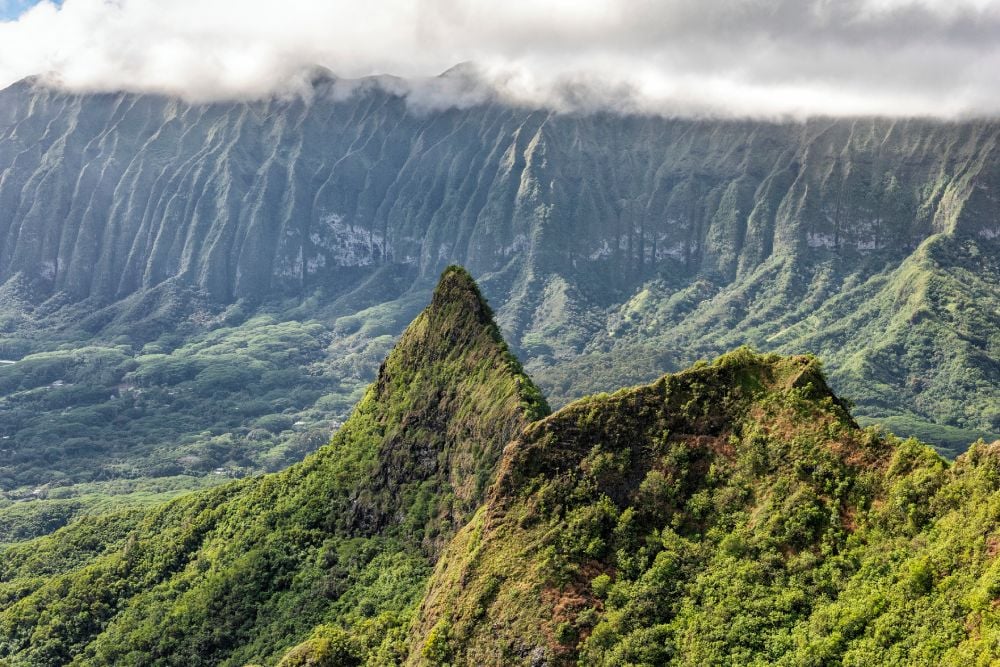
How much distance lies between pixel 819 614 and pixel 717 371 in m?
14.5

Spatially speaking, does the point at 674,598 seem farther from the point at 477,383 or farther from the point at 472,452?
the point at 477,383

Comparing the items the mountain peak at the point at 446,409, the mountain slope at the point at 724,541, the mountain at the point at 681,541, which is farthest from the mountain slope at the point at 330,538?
the mountain slope at the point at 724,541

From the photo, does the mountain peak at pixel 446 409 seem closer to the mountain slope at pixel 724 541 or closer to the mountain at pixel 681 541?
the mountain at pixel 681 541

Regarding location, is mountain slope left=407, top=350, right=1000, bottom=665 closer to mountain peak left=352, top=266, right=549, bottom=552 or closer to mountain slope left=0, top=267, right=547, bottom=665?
mountain peak left=352, top=266, right=549, bottom=552

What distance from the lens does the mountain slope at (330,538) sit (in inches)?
3194

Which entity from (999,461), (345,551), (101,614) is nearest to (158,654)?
(101,614)

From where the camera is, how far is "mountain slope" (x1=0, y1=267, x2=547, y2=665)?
81125mm

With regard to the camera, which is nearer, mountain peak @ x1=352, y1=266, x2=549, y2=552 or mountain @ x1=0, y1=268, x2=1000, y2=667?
mountain @ x1=0, y1=268, x2=1000, y2=667

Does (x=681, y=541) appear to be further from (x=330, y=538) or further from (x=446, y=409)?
(x=330, y=538)

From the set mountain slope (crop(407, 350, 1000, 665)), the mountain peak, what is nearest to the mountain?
mountain slope (crop(407, 350, 1000, 665))

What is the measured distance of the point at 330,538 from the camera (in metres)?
90.9

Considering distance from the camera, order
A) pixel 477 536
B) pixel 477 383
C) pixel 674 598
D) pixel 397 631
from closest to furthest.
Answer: pixel 674 598, pixel 477 536, pixel 397 631, pixel 477 383

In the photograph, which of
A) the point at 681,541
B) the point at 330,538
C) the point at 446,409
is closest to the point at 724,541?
the point at 681,541

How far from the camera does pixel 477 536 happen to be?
187 ft
